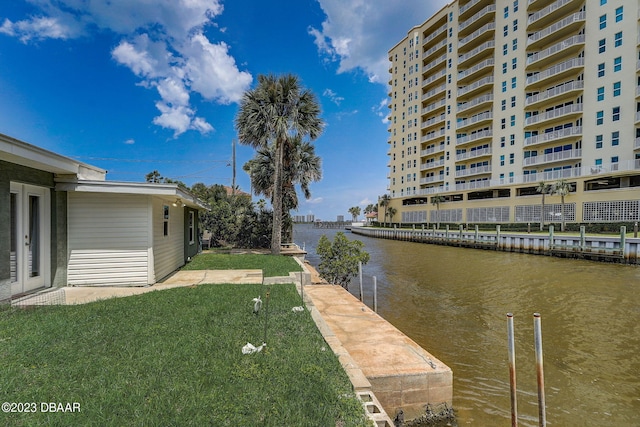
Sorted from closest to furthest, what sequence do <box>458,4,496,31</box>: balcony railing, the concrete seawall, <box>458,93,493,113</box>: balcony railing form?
1. the concrete seawall
2. <box>458,4,496,31</box>: balcony railing
3. <box>458,93,493,113</box>: balcony railing

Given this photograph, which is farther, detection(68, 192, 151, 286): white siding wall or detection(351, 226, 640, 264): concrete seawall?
detection(351, 226, 640, 264): concrete seawall

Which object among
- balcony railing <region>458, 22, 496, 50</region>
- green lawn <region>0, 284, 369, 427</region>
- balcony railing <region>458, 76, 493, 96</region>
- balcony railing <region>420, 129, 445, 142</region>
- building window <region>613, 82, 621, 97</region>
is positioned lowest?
green lawn <region>0, 284, 369, 427</region>

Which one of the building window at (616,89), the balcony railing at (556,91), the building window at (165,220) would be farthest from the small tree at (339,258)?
the balcony railing at (556,91)

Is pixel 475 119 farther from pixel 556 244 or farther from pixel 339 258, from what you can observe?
pixel 339 258

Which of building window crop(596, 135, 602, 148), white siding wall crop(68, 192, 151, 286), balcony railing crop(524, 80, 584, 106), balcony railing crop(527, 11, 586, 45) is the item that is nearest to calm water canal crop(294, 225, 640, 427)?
white siding wall crop(68, 192, 151, 286)

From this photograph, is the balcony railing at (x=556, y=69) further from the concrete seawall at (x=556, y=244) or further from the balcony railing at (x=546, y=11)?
the concrete seawall at (x=556, y=244)

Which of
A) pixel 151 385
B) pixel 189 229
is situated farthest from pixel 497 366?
pixel 189 229

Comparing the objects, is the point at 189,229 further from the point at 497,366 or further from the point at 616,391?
the point at 616,391

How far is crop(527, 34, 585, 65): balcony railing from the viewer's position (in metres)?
29.8

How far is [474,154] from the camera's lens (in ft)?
131

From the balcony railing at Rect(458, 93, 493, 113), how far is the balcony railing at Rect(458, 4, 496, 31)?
1054cm

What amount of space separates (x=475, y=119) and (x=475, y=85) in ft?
15.4

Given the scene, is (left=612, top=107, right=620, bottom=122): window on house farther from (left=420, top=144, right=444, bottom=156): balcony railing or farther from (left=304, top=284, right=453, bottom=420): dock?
(left=304, top=284, right=453, bottom=420): dock

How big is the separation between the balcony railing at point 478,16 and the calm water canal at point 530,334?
37.3m
